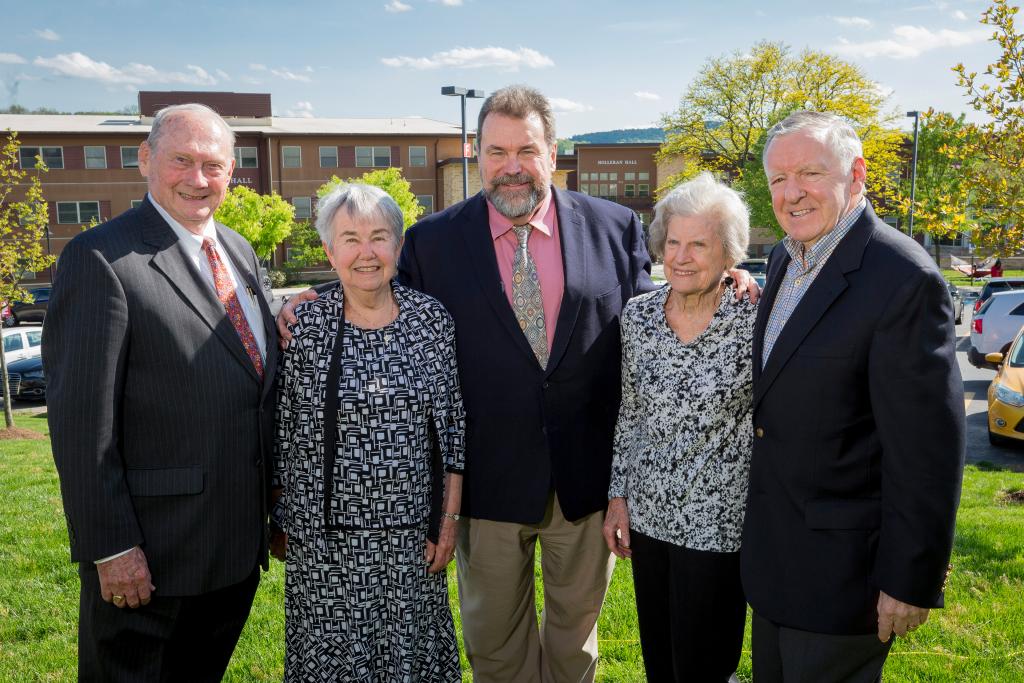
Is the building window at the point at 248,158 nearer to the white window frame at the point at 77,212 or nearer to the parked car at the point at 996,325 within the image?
the white window frame at the point at 77,212

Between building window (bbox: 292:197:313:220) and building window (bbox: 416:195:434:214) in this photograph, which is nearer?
building window (bbox: 292:197:313:220)

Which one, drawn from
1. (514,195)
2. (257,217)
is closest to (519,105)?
(514,195)

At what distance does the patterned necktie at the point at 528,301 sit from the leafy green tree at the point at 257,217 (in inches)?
1416

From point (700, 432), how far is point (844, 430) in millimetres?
642

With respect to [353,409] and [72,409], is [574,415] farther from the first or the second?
[72,409]

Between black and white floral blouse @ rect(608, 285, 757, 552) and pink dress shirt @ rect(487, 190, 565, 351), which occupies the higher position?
pink dress shirt @ rect(487, 190, 565, 351)

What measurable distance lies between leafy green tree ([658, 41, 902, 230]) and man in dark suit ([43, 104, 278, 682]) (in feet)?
112

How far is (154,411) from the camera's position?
285 centimetres

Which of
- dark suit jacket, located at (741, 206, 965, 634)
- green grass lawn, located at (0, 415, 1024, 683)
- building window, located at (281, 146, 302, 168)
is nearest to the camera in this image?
dark suit jacket, located at (741, 206, 965, 634)

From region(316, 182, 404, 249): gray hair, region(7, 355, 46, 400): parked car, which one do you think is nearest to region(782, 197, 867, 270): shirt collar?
region(316, 182, 404, 249): gray hair

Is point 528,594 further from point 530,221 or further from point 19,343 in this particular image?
point 19,343

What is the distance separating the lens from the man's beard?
3596 mm

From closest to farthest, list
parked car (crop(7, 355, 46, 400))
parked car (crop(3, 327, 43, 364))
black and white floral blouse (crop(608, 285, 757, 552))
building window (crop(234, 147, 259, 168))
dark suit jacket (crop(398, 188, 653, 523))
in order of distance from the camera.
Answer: black and white floral blouse (crop(608, 285, 757, 552)), dark suit jacket (crop(398, 188, 653, 523)), parked car (crop(7, 355, 46, 400)), parked car (crop(3, 327, 43, 364)), building window (crop(234, 147, 259, 168))

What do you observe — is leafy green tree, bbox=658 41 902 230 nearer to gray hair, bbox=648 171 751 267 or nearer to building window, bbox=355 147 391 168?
building window, bbox=355 147 391 168
